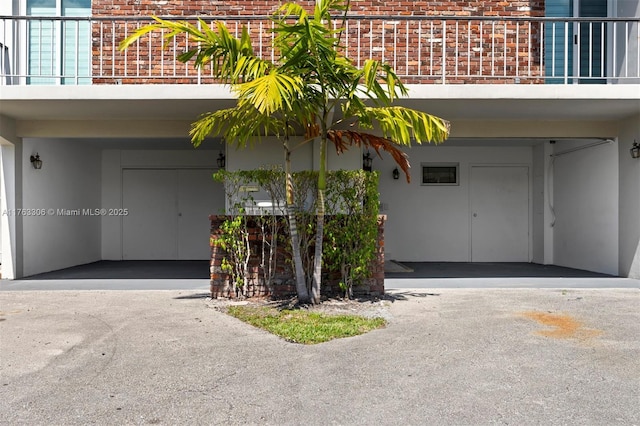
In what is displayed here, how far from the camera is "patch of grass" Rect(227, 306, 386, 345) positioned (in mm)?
4957

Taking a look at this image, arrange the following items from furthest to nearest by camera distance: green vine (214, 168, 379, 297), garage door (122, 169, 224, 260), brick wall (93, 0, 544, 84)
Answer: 1. garage door (122, 169, 224, 260)
2. brick wall (93, 0, 544, 84)
3. green vine (214, 168, 379, 297)

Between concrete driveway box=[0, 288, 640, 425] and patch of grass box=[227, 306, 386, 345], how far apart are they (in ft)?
0.60

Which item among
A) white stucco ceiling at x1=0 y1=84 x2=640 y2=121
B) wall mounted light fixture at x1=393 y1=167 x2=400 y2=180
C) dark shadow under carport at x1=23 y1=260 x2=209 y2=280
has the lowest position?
dark shadow under carport at x1=23 y1=260 x2=209 y2=280

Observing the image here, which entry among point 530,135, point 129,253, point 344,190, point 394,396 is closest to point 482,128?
point 530,135

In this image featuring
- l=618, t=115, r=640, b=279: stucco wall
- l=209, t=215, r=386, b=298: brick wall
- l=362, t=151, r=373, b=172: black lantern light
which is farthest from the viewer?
l=362, t=151, r=373, b=172: black lantern light

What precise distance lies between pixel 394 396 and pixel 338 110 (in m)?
5.04

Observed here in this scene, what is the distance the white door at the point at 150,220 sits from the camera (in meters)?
12.6

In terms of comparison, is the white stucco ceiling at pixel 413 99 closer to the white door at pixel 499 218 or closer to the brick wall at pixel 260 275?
the brick wall at pixel 260 275

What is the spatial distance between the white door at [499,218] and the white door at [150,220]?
752 cm

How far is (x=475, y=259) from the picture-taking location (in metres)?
→ 12.0

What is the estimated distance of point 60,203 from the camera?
1045 centimetres

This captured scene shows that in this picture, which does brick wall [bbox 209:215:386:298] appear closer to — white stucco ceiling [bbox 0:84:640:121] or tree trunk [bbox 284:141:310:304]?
tree trunk [bbox 284:141:310:304]

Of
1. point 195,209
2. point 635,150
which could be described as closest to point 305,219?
point 635,150

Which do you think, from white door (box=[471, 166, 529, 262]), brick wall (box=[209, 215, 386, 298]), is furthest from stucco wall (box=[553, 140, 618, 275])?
brick wall (box=[209, 215, 386, 298])
